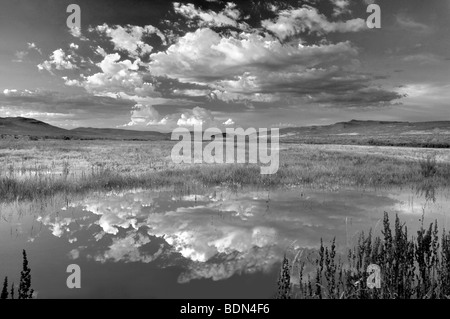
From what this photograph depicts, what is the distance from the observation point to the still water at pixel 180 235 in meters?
6.14

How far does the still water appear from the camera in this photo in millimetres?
6137

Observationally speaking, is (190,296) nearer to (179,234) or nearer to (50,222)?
(179,234)

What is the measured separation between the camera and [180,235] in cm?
897

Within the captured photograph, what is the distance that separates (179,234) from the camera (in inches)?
356

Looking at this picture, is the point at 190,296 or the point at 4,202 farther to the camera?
the point at 4,202
